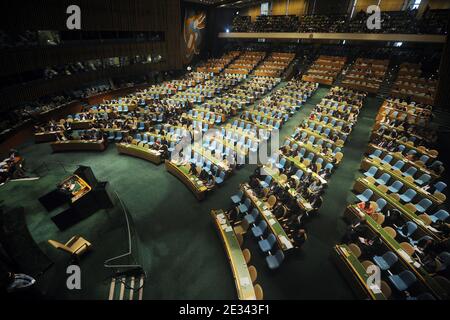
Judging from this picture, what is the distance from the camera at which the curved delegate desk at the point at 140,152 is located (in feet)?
36.7

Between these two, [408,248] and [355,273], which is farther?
[408,248]

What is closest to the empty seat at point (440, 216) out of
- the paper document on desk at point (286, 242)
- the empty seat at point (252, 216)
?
the paper document on desk at point (286, 242)

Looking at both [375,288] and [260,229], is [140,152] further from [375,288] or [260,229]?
[375,288]

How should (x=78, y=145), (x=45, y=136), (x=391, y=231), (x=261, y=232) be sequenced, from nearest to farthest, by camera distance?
(x=391, y=231)
(x=261, y=232)
(x=78, y=145)
(x=45, y=136)

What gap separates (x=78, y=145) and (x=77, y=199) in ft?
19.1

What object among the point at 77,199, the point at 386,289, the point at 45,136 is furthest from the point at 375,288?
the point at 45,136

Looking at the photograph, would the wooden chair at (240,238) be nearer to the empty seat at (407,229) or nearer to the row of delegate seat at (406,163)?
the empty seat at (407,229)

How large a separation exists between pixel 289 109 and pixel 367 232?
1028 centimetres

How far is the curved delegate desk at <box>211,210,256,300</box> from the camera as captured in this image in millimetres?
5359

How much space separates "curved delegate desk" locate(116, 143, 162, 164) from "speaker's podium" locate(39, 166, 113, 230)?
9.65ft

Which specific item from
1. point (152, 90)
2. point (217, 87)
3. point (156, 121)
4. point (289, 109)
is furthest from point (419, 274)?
point (152, 90)

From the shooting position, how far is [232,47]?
31141 millimetres

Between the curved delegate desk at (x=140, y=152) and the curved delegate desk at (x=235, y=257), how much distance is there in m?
4.94

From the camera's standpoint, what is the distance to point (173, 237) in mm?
7371
